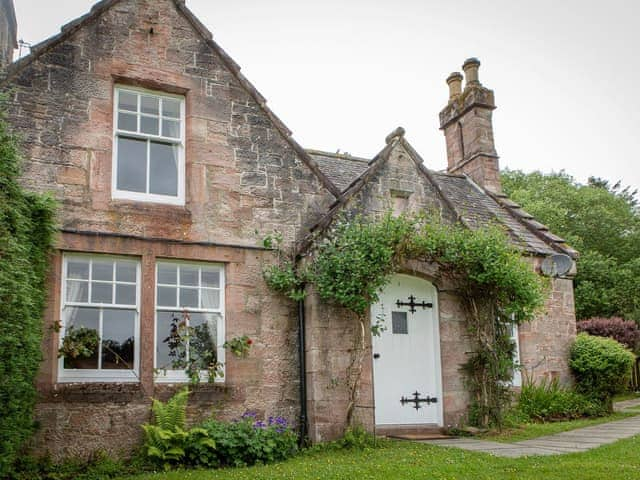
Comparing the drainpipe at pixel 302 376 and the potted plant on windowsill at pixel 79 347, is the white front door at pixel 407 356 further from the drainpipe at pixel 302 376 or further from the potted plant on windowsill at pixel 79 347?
the potted plant on windowsill at pixel 79 347

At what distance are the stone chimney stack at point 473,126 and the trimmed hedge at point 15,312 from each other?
13683 mm

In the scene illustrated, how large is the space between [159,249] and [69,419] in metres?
2.76

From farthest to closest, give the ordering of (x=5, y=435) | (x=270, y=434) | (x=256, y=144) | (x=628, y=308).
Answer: (x=628, y=308) < (x=256, y=144) < (x=270, y=434) < (x=5, y=435)

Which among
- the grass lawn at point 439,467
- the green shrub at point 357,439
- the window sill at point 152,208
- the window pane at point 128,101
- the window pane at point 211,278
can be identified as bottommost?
the grass lawn at point 439,467

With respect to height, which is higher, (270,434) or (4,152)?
(4,152)

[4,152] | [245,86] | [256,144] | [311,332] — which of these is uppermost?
[245,86]

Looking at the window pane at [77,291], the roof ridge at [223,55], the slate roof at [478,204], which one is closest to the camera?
the window pane at [77,291]

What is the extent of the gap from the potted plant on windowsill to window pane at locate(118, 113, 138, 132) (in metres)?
3.26

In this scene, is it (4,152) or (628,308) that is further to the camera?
(628,308)

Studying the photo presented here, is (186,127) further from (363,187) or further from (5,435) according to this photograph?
(5,435)

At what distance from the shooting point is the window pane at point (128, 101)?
10570 millimetres

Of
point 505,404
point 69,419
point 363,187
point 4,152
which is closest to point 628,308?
point 505,404

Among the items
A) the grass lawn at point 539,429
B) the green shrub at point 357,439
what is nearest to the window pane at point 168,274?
the green shrub at point 357,439

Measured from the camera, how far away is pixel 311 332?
34.8ft
